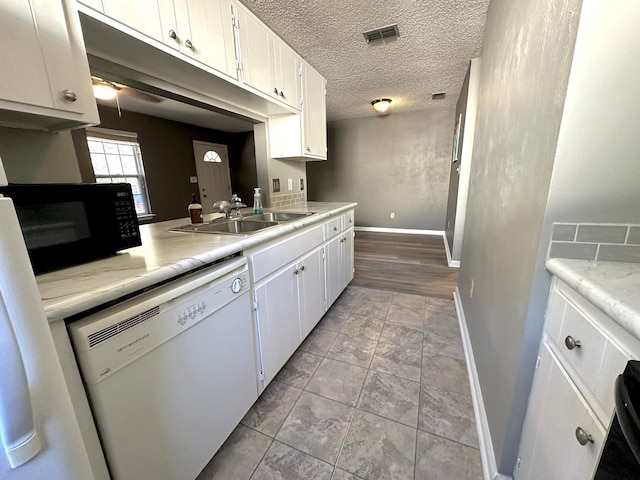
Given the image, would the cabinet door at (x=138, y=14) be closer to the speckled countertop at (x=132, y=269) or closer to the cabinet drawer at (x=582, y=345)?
the speckled countertop at (x=132, y=269)

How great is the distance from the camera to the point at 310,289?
1843mm

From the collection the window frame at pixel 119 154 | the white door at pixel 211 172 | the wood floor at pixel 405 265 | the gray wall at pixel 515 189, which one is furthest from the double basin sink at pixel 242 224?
the white door at pixel 211 172

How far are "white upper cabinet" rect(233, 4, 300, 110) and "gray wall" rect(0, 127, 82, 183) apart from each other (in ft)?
3.30

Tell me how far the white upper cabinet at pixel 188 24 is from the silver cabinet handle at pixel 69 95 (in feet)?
1.10

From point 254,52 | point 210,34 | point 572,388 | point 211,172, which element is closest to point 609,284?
point 572,388

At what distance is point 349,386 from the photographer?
4.97 feet

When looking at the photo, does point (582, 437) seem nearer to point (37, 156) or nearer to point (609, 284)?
point (609, 284)

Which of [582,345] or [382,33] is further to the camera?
[382,33]

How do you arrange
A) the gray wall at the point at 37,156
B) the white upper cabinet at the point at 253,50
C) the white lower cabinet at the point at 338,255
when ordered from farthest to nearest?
1. the white lower cabinet at the point at 338,255
2. the white upper cabinet at the point at 253,50
3. the gray wall at the point at 37,156

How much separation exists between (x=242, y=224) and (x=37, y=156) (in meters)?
1.05

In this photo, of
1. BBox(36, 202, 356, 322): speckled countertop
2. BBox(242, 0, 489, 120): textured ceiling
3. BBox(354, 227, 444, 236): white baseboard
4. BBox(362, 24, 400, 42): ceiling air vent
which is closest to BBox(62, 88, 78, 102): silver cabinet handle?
BBox(36, 202, 356, 322): speckled countertop

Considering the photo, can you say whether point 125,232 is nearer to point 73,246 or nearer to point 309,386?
point 73,246

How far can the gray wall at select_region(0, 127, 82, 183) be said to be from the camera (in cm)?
96

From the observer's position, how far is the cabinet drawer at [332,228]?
2.05m
